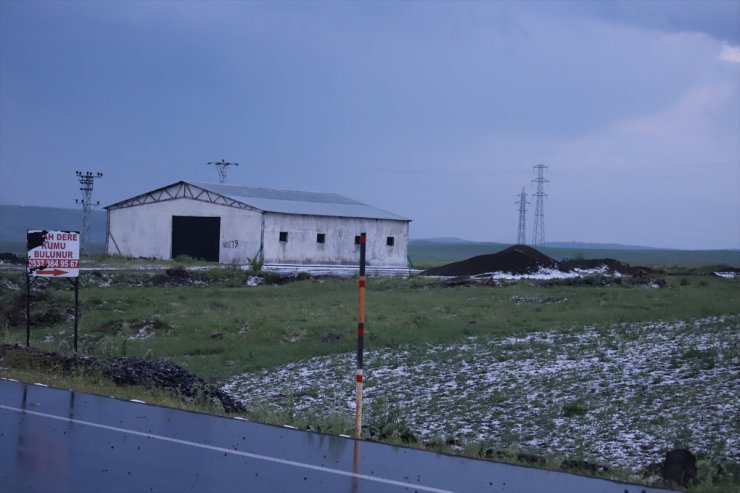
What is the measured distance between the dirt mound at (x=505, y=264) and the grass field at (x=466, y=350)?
8692mm

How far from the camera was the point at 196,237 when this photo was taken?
183ft

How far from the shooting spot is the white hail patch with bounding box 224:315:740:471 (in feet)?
37.6

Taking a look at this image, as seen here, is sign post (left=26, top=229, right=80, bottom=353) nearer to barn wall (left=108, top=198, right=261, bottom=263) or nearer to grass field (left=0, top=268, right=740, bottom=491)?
grass field (left=0, top=268, right=740, bottom=491)

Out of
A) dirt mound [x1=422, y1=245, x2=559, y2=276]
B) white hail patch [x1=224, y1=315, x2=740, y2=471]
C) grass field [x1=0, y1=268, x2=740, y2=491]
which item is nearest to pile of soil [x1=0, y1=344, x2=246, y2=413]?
grass field [x1=0, y1=268, x2=740, y2=491]

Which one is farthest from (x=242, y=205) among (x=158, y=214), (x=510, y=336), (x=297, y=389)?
(x=297, y=389)

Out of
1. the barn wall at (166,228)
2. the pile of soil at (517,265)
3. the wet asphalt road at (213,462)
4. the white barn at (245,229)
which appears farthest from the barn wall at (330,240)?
the wet asphalt road at (213,462)

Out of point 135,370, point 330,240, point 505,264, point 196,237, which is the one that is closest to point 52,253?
point 135,370

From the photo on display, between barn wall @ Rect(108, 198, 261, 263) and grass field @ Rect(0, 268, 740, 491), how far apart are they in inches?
641

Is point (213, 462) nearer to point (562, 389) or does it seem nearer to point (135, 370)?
point (135, 370)

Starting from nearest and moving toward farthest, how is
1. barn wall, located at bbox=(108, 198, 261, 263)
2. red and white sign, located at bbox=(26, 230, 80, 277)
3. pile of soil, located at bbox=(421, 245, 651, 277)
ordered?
1. red and white sign, located at bbox=(26, 230, 80, 277)
2. pile of soil, located at bbox=(421, 245, 651, 277)
3. barn wall, located at bbox=(108, 198, 261, 263)

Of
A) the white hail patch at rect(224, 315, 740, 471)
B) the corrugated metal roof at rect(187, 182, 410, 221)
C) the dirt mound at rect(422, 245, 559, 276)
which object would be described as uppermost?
the corrugated metal roof at rect(187, 182, 410, 221)

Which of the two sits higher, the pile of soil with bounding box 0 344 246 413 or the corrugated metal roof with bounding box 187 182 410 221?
the corrugated metal roof with bounding box 187 182 410 221

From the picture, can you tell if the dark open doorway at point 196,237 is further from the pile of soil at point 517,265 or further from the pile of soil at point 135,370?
the pile of soil at point 135,370

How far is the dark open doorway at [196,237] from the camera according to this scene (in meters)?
54.8
